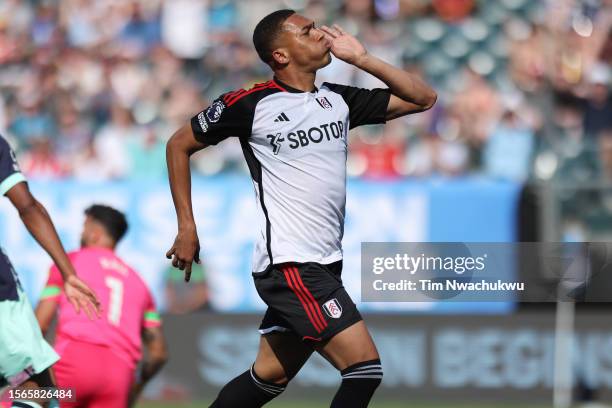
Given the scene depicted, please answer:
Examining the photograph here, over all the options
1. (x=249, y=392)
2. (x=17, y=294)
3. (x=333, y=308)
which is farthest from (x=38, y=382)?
(x=333, y=308)

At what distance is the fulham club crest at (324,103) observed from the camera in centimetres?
653

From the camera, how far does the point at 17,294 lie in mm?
5992

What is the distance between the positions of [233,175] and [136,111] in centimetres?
243

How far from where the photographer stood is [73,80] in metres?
16.0

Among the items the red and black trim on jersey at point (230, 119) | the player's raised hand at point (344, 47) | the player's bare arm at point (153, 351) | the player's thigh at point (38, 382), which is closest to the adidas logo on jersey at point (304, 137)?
the red and black trim on jersey at point (230, 119)

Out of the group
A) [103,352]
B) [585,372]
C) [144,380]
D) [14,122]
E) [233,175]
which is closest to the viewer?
[103,352]

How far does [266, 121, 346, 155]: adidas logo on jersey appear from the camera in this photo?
252 inches

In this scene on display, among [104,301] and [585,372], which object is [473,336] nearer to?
[585,372]

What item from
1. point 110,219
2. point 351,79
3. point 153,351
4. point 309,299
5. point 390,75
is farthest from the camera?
point 351,79

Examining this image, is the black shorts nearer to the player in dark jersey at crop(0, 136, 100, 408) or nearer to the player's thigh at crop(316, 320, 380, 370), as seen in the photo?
the player's thigh at crop(316, 320, 380, 370)

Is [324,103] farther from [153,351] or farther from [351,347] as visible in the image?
[153,351]

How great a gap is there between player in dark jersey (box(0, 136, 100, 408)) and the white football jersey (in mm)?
1014

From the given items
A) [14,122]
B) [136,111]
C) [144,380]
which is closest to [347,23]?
[136,111]

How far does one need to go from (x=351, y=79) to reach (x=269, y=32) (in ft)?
29.2
